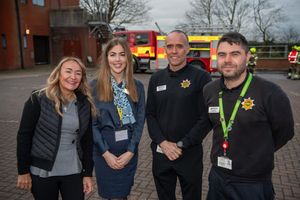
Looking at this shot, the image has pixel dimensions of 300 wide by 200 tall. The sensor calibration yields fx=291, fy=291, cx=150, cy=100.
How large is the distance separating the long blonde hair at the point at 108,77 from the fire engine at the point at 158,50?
1536cm

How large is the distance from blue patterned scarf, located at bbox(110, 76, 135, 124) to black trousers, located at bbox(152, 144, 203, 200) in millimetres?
434

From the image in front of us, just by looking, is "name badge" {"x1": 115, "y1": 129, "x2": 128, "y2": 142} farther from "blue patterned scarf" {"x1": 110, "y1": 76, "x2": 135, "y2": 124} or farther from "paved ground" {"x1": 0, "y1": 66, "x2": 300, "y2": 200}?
"paved ground" {"x1": 0, "y1": 66, "x2": 300, "y2": 200}

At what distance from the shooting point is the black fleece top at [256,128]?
2.10 m

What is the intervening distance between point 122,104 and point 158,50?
53.6ft

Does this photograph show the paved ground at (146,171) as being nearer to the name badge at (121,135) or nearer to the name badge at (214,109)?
the name badge at (121,135)

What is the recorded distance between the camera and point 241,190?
2197 mm

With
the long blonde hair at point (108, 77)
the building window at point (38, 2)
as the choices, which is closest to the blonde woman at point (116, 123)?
the long blonde hair at point (108, 77)

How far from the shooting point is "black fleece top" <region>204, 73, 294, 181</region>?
2.10m

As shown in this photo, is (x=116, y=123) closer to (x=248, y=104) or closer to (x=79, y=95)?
(x=79, y=95)

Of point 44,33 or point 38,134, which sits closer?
point 38,134

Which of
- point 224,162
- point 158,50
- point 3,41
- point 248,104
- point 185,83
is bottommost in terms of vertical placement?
point 224,162

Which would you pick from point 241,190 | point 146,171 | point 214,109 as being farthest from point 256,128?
point 146,171

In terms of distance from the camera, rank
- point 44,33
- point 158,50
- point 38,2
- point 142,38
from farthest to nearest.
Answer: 1. point 44,33
2. point 38,2
3. point 142,38
4. point 158,50

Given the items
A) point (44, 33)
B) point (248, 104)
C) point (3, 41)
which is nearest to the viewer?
point (248, 104)
